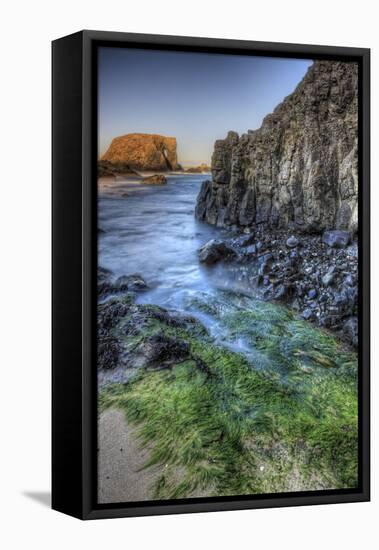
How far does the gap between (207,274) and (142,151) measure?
0.95m

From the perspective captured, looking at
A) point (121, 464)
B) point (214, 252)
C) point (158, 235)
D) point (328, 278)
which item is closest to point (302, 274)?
point (328, 278)

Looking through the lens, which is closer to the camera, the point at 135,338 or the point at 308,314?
the point at 135,338

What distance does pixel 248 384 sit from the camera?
923 centimetres

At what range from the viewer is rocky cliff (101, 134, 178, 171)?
8.98m

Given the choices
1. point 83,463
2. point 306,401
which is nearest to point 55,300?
point 83,463

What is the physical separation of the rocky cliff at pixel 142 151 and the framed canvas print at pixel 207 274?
0.01 meters

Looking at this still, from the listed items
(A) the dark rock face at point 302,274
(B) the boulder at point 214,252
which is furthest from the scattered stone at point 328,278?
(B) the boulder at point 214,252

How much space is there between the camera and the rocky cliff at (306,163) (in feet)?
31.1

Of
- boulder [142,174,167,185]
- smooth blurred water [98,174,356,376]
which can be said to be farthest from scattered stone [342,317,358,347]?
boulder [142,174,167,185]

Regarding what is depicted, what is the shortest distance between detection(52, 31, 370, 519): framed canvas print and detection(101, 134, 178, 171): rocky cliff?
0.03 ft

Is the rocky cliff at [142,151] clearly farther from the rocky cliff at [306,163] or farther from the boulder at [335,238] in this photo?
the boulder at [335,238]

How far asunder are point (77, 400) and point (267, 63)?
2693 mm

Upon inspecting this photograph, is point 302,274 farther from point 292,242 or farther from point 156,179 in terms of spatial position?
point 156,179

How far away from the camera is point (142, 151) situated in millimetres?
9055
